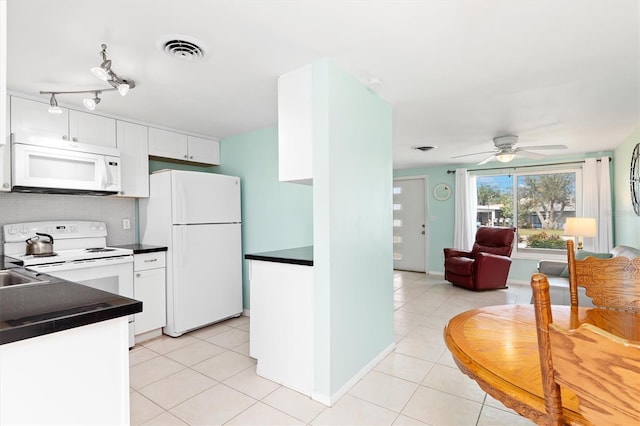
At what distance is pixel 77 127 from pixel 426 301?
447 cm

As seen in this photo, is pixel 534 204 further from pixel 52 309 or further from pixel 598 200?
pixel 52 309

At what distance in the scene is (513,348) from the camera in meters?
1.11

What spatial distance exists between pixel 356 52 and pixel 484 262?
4102mm

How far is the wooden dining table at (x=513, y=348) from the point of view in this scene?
806mm

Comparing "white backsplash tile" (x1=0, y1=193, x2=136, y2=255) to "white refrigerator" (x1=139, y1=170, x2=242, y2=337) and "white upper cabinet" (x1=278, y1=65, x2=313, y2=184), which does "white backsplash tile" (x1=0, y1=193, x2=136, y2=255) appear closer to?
"white refrigerator" (x1=139, y1=170, x2=242, y2=337)

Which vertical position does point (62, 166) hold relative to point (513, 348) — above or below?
above

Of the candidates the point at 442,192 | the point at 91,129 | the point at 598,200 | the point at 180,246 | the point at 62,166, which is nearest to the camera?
the point at 62,166

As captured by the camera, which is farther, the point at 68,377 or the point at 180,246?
the point at 180,246

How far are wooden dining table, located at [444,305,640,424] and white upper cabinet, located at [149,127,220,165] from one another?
331 centimetres

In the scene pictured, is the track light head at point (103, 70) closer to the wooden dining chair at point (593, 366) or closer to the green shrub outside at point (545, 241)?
the wooden dining chair at point (593, 366)

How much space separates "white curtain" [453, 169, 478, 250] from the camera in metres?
6.02

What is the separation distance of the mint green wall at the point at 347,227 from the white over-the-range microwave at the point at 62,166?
2.10 metres

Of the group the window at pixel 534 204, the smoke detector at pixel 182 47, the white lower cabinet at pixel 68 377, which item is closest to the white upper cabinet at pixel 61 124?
the smoke detector at pixel 182 47

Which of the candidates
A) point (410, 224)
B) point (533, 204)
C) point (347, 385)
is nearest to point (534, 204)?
point (533, 204)
